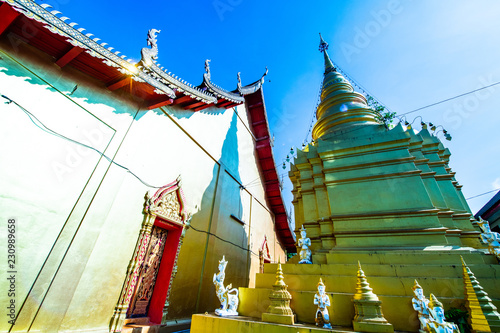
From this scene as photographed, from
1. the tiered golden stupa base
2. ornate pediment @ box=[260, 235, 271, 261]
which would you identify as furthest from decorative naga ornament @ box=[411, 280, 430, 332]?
ornate pediment @ box=[260, 235, 271, 261]

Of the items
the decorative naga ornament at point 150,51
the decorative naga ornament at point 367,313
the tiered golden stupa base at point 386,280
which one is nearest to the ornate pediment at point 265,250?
the tiered golden stupa base at point 386,280

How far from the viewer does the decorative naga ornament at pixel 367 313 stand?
2.93m

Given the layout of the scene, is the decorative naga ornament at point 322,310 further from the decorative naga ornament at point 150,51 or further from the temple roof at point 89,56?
the decorative naga ornament at point 150,51

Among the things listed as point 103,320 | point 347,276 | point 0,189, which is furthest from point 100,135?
point 347,276

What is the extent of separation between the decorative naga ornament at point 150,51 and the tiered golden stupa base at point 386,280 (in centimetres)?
548

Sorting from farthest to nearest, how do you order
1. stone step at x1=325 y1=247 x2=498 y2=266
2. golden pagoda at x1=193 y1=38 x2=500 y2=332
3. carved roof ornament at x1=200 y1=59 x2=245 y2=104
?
carved roof ornament at x1=200 y1=59 x2=245 y2=104 → stone step at x1=325 y1=247 x2=498 y2=266 → golden pagoda at x1=193 y1=38 x2=500 y2=332

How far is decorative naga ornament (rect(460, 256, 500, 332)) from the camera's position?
2.72m

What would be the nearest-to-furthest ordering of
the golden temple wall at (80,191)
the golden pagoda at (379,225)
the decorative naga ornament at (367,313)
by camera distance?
1. the decorative naga ornament at (367,313)
2. the golden temple wall at (80,191)
3. the golden pagoda at (379,225)

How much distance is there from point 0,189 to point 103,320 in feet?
8.90

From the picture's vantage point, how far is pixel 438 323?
274 cm

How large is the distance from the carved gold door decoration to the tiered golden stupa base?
224cm

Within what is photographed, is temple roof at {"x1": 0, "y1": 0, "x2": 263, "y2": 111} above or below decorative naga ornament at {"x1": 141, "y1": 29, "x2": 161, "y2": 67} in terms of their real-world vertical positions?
below

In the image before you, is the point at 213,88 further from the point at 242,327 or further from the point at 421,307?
the point at 421,307

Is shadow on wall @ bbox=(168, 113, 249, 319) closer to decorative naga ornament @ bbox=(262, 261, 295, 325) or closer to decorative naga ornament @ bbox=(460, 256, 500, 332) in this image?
decorative naga ornament @ bbox=(262, 261, 295, 325)
